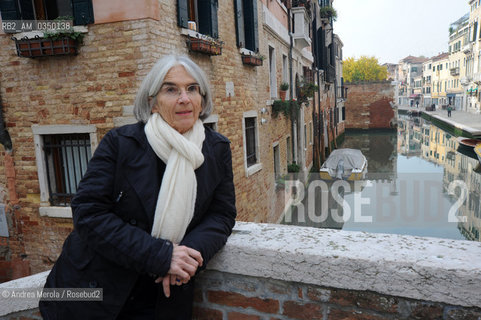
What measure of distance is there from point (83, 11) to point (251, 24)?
3.78 metres

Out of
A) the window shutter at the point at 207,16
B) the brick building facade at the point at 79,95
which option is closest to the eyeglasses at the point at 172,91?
the brick building facade at the point at 79,95

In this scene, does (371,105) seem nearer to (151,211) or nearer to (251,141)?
(251,141)

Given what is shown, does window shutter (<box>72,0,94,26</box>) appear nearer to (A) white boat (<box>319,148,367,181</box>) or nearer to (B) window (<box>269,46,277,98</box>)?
(B) window (<box>269,46,277,98</box>)

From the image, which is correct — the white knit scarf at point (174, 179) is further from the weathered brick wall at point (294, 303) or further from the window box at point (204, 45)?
the window box at point (204, 45)

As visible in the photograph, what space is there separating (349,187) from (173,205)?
14.3m

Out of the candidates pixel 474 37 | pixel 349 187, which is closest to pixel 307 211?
pixel 349 187

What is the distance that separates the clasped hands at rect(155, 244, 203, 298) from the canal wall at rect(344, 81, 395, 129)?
1378 inches

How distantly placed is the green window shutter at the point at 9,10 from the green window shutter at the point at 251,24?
4.20 m

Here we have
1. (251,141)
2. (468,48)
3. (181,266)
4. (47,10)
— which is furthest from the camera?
(468,48)

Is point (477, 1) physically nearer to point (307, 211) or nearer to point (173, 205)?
point (307, 211)

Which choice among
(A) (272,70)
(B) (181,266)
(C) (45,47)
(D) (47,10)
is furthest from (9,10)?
(A) (272,70)

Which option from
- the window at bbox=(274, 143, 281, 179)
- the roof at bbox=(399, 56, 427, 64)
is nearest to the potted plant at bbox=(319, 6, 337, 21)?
the window at bbox=(274, 143, 281, 179)

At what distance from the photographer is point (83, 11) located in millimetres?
4277

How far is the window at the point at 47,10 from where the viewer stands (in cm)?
427
